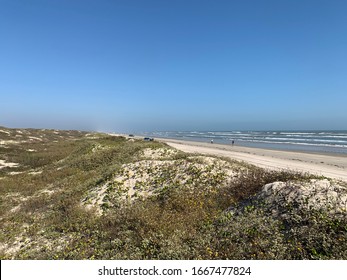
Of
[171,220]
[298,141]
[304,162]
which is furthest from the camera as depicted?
[298,141]

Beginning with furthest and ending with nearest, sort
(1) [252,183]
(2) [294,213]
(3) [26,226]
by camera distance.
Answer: (3) [26,226]
(1) [252,183]
(2) [294,213]

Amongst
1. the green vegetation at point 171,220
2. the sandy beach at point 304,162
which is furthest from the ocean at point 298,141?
the green vegetation at point 171,220

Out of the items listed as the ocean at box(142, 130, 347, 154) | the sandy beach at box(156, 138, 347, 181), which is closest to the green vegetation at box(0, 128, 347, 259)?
the sandy beach at box(156, 138, 347, 181)

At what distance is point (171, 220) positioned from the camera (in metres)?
8.65

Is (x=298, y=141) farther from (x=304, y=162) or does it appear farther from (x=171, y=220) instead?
(x=171, y=220)

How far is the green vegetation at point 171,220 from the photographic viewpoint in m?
6.52

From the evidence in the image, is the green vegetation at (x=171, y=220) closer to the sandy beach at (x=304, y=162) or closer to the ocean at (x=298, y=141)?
the sandy beach at (x=304, y=162)

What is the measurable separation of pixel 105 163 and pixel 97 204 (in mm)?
11641

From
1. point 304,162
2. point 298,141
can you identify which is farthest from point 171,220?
point 298,141

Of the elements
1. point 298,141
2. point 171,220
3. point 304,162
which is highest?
point 171,220

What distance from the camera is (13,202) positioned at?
49.8 ft

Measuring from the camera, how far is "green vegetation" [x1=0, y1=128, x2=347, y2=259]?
652 centimetres
